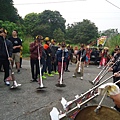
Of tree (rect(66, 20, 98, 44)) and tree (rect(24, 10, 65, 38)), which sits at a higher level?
tree (rect(24, 10, 65, 38))

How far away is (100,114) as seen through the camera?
2.00 m

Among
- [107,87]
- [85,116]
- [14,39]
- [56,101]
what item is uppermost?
[14,39]

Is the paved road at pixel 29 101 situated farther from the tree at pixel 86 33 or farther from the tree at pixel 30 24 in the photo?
the tree at pixel 30 24

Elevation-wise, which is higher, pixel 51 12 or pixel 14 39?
pixel 51 12

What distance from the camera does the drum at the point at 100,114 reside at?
194 cm

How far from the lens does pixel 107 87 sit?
1947mm

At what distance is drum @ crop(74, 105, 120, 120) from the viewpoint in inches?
76.4

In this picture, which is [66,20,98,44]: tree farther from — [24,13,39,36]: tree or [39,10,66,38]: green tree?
[24,13,39,36]: tree

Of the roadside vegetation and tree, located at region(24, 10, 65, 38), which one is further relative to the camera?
tree, located at region(24, 10, 65, 38)

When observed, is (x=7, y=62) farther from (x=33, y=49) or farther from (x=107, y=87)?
(x=107, y=87)

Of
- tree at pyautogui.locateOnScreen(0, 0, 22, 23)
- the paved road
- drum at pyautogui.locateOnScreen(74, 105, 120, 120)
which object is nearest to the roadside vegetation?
tree at pyautogui.locateOnScreen(0, 0, 22, 23)

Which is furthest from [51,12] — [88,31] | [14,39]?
[14,39]

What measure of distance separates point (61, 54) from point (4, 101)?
10.3 ft

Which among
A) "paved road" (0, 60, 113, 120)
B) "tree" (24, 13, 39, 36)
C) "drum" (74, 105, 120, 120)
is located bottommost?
"paved road" (0, 60, 113, 120)
